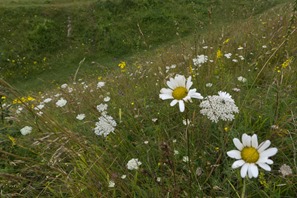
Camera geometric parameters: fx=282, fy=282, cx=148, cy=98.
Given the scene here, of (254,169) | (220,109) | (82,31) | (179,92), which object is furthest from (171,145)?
(82,31)

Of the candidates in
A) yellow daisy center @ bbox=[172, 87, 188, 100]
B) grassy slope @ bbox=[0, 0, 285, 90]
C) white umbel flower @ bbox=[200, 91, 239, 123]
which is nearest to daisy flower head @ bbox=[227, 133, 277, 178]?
yellow daisy center @ bbox=[172, 87, 188, 100]

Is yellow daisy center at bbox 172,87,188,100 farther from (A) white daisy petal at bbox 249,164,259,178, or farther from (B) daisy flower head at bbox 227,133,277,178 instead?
(A) white daisy petal at bbox 249,164,259,178

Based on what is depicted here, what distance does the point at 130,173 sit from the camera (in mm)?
2090

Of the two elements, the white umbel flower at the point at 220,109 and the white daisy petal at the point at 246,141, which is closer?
the white daisy petal at the point at 246,141

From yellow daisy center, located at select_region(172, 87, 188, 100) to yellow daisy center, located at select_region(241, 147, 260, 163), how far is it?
0.40 metres

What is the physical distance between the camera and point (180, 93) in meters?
1.45

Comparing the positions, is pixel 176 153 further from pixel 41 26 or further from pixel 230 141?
pixel 41 26

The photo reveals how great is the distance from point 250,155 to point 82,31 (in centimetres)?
1554

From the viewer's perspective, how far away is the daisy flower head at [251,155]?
3.63 feet

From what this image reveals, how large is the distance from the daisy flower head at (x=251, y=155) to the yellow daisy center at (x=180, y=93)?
0.37 m

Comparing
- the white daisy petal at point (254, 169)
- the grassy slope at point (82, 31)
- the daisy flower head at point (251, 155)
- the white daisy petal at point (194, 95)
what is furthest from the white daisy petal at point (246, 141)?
the grassy slope at point (82, 31)

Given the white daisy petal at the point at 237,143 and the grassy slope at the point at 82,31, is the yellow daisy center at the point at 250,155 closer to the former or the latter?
the white daisy petal at the point at 237,143

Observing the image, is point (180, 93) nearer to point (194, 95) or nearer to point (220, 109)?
point (194, 95)

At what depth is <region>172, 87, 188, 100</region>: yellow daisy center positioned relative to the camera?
1.44m
